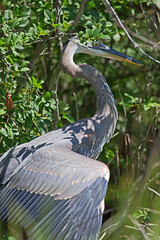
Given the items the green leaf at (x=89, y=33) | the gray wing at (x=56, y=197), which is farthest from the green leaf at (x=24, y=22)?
the gray wing at (x=56, y=197)

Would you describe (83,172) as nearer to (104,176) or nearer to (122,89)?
(104,176)

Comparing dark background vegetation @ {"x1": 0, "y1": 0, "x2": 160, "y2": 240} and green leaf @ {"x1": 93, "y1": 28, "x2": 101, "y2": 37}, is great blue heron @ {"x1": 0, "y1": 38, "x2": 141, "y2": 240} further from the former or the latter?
green leaf @ {"x1": 93, "y1": 28, "x2": 101, "y2": 37}

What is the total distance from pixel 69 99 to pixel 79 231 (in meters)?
2.77

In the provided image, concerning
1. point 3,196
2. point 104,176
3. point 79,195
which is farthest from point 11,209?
point 104,176

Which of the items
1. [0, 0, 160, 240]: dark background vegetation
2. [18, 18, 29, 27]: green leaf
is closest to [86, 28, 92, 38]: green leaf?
[0, 0, 160, 240]: dark background vegetation

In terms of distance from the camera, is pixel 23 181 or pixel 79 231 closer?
→ pixel 79 231

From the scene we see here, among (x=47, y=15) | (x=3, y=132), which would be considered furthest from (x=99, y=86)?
(x=3, y=132)

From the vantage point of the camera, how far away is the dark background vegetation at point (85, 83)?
3.31 metres

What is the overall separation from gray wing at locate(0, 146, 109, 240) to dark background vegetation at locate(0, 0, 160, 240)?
215 mm

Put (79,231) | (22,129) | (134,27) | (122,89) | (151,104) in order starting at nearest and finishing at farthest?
1. (79,231)
2. (22,129)
3. (151,104)
4. (134,27)
5. (122,89)

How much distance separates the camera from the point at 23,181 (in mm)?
3215

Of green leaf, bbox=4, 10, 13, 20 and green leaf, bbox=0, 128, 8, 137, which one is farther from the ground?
green leaf, bbox=4, 10, 13, 20

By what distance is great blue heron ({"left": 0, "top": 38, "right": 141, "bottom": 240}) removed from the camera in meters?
2.95

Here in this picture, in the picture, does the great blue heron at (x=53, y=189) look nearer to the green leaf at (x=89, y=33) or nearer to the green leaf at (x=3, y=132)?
the green leaf at (x=3, y=132)
